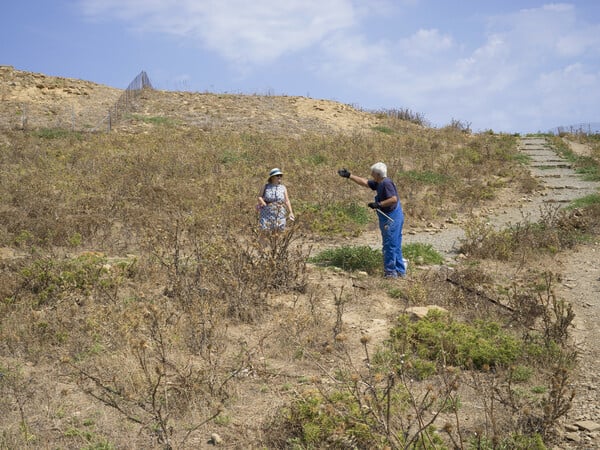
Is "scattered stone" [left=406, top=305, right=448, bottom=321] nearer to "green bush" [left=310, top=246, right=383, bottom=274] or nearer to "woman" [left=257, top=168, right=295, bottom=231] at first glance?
"green bush" [left=310, top=246, right=383, bottom=274]

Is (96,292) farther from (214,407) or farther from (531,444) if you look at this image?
(531,444)

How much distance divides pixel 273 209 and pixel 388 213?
1.56 m

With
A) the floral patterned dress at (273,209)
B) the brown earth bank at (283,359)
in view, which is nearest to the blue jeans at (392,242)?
the brown earth bank at (283,359)

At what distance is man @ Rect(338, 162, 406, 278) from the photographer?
672cm

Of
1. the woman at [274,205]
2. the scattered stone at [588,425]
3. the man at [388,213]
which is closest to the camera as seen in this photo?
the scattered stone at [588,425]

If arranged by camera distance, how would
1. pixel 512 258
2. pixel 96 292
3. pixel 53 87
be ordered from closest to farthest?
pixel 96 292, pixel 512 258, pixel 53 87

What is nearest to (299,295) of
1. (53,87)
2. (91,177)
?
(91,177)

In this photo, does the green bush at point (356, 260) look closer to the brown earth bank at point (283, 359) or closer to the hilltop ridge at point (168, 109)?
the brown earth bank at point (283, 359)

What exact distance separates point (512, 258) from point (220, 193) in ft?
20.0

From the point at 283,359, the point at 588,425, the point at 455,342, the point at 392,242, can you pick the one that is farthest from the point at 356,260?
the point at 588,425

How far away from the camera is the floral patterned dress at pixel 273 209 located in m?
6.99

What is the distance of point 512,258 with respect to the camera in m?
8.27

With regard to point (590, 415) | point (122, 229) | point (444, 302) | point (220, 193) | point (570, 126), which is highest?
point (570, 126)

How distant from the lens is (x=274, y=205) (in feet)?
24.1
